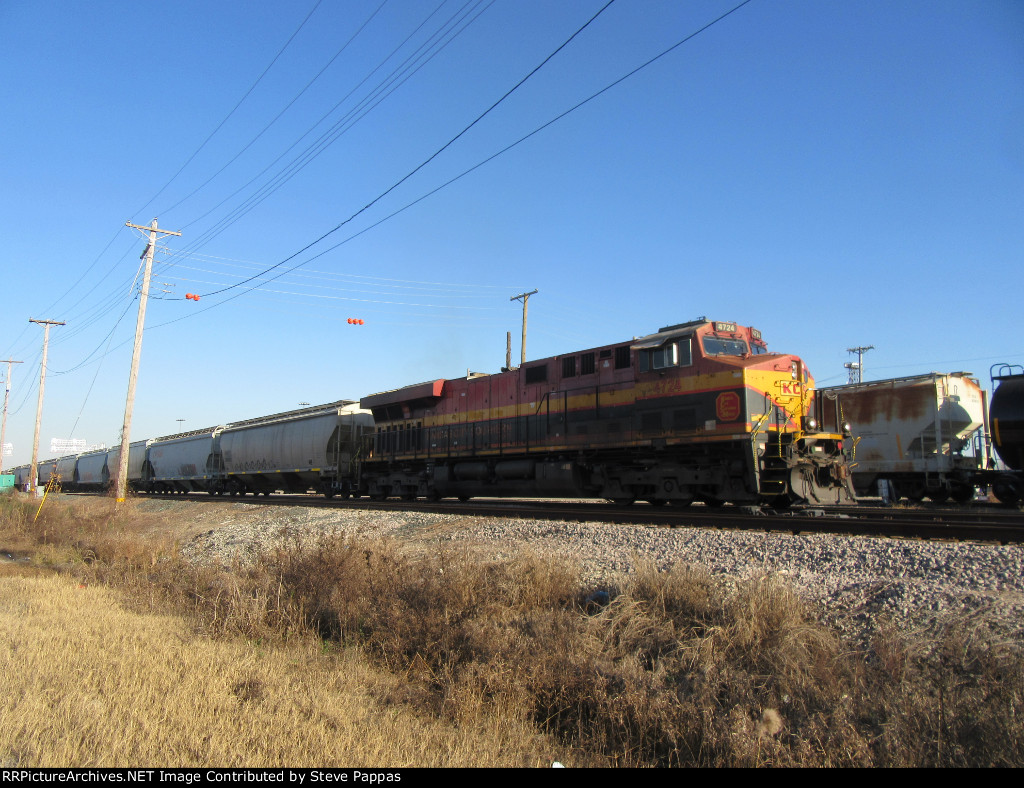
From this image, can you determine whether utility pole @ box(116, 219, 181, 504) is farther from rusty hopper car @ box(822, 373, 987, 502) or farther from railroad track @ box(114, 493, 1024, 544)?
rusty hopper car @ box(822, 373, 987, 502)

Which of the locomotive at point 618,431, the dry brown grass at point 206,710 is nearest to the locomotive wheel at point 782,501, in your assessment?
the locomotive at point 618,431

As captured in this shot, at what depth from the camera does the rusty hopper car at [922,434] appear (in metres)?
19.4

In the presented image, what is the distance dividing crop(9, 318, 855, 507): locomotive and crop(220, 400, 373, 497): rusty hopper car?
0.29 ft

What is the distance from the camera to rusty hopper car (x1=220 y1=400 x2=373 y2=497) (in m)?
25.5

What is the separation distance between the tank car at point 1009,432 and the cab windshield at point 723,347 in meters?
9.13

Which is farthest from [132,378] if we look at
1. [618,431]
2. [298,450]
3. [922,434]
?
[922,434]

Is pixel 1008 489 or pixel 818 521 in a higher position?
pixel 1008 489

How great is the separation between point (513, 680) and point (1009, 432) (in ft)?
58.6

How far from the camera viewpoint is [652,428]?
14.0 metres

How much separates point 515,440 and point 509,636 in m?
11.5

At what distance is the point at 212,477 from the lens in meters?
33.2

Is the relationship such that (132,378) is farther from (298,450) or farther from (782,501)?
(782,501)
